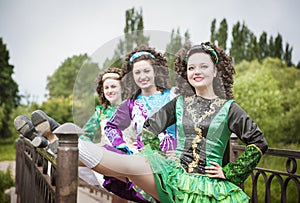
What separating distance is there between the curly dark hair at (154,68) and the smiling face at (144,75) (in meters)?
0.01

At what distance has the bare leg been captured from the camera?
1.11m

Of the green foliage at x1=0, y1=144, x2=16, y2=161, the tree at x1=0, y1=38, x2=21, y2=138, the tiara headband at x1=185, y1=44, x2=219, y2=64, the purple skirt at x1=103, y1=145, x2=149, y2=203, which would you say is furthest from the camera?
the tree at x1=0, y1=38, x2=21, y2=138

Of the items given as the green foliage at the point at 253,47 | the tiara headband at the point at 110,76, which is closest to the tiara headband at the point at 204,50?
the tiara headband at the point at 110,76

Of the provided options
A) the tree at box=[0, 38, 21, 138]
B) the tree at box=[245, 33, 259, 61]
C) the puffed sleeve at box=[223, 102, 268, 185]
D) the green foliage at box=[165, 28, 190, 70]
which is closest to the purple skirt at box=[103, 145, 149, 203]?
the puffed sleeve at box=[223, 102, 268, 185]

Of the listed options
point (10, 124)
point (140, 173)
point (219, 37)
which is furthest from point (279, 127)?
point (140, 173)

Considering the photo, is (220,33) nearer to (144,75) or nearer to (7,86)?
(7,86)

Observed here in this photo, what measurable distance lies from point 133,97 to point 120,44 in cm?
17

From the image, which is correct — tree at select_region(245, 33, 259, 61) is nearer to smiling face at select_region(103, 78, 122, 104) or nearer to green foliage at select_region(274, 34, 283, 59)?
green foliage at select_region(274, 34, 283, 59)

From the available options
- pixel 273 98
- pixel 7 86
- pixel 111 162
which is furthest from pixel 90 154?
pixel 7 86

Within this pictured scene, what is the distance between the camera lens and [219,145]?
1280mm

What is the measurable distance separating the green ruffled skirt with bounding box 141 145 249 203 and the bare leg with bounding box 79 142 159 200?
0.08 meters

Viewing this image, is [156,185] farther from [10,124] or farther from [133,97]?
[10,124]

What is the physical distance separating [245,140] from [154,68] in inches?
18.6

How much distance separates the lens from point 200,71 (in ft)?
4.16
